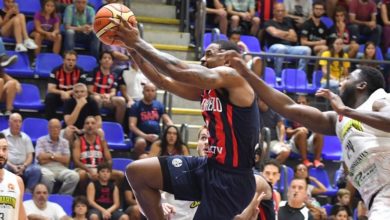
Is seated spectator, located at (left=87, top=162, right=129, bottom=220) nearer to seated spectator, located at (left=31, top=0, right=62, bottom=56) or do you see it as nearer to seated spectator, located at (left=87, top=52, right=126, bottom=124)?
seated spectator, located at (left=87, top=52, right=126, bottom=124)

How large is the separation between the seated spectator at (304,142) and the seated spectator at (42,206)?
402 cm

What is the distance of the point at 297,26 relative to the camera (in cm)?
1658

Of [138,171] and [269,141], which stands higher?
[138,171]

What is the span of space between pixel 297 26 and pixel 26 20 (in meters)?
4.75

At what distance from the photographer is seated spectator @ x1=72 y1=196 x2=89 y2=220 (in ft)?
38.6

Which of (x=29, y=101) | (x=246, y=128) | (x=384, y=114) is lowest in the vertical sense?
(x=29, y=101)

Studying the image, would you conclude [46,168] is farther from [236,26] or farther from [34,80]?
[236,26]

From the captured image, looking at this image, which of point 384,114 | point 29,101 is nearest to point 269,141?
point 29,101

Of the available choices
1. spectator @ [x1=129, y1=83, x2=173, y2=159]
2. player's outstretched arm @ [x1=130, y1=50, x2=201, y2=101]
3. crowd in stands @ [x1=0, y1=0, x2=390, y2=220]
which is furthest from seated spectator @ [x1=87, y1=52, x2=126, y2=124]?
player's outstretched arm @ [x1=130, y1=50, x2=201, y2=101]

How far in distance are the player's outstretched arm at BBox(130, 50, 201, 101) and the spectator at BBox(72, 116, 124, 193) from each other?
15.5ft

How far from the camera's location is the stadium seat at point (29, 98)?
13648mm

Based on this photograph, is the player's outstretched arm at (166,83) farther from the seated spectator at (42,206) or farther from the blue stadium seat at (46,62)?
the blue stadium seat at (46,62)

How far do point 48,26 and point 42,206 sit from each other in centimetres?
383

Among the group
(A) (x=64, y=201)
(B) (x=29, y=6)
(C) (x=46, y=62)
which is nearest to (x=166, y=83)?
(A) (x=64, y=201)
